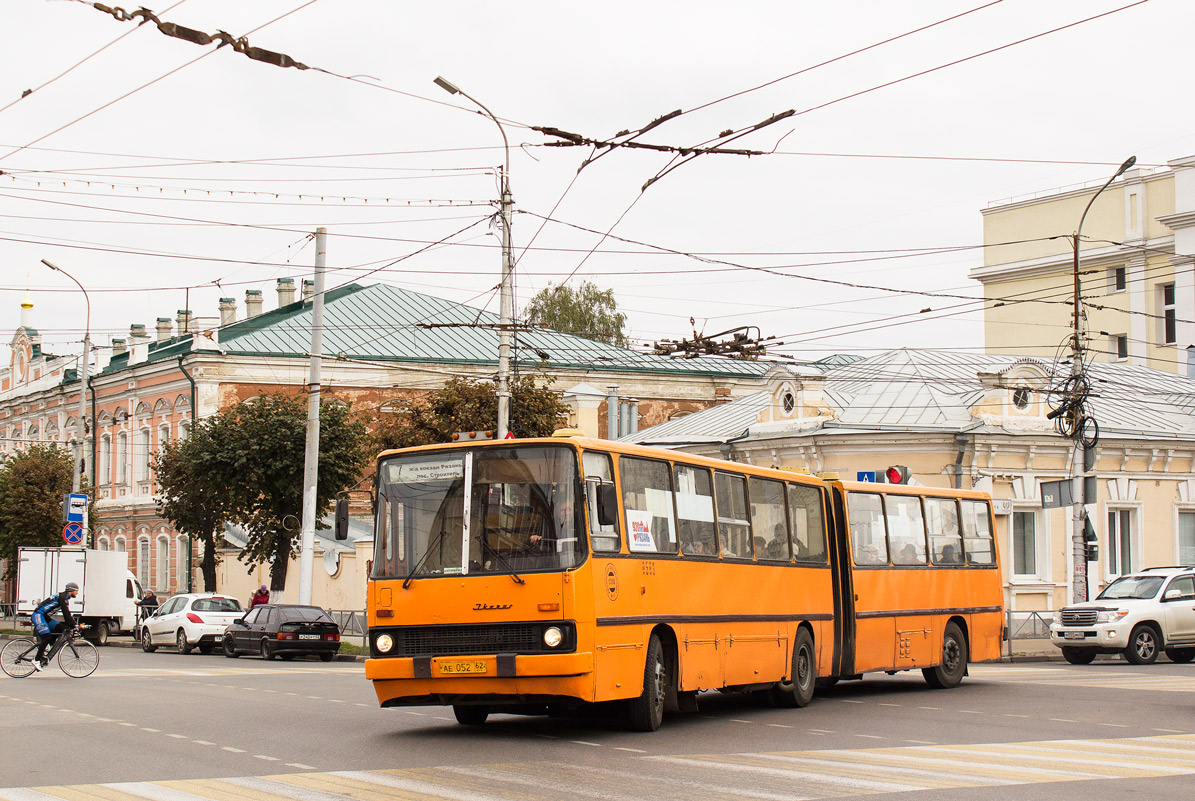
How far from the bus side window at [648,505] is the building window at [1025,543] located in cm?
2268

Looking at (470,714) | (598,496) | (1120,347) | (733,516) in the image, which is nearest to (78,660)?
(470,714)

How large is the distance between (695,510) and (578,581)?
2.74 m

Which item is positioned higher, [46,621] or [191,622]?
[46,621]

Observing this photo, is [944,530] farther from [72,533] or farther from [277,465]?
[72,533]

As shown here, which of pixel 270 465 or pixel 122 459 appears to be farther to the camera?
pixel 122 459

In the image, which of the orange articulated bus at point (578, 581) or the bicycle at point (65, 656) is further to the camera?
the bicycle at point (65, 656)

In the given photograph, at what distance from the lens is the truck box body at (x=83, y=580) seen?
42.6 m

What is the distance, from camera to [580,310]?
243 feet

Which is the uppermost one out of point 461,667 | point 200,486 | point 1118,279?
point 1118,279

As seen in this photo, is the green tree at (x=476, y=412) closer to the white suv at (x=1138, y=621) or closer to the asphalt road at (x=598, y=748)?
the white suv at (x=1138, y=621)

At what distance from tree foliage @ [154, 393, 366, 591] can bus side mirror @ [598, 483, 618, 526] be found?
1093 inches

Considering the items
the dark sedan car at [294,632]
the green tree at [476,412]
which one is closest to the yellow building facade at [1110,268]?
the green tree at [476,412]

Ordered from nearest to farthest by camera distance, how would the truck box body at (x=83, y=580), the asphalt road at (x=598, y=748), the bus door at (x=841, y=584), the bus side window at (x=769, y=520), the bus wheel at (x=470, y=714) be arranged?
the asphalt road at (x=598, y=748), the bus wheel at (x=470, y=714), the bus side window at (x=769, y=520), the bus door at (x=841, y=584), the truck box body at (x=83, y=580)

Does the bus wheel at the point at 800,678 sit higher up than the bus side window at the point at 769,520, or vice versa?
the bus side window at the point at 769,520
